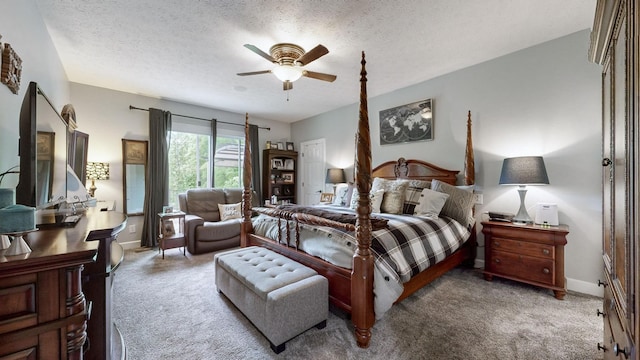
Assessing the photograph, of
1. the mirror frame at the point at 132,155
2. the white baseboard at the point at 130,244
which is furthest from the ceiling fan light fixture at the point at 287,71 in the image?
the white baseboard at the point at 130,244

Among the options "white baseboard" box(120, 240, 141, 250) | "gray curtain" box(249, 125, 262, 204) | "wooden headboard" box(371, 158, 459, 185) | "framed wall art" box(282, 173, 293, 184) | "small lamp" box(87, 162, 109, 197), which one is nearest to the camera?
"wooden headboard" box(371, 158, 459, 185)

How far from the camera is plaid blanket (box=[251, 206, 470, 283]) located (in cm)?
189

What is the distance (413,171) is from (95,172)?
4.84m

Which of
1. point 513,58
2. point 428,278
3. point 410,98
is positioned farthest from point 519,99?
point 428,278

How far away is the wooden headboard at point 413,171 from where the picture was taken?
3441mm

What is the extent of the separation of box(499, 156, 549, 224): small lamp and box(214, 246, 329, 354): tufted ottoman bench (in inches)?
89.1

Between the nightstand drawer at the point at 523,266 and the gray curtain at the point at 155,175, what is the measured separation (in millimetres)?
5003

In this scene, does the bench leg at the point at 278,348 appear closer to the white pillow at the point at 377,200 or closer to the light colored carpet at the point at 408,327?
the light colored carpet at the point at 408,327

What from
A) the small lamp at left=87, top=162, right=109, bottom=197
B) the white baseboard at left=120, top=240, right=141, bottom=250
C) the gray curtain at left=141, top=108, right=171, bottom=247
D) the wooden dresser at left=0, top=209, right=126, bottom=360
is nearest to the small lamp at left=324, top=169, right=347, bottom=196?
the gray curtain at left=141, top=108, right=171, bottom=247

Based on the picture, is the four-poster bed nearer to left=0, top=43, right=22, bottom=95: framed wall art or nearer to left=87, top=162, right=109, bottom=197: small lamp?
left=0, top=43, right=22, bottom=95: framed wall art

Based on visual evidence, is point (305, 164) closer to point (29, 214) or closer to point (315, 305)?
point (315, 305)

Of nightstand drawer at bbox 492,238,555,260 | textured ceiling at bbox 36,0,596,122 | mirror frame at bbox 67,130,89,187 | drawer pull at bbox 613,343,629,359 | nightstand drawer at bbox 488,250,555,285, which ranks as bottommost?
nightstand drawer at bbox 488,250,555,285

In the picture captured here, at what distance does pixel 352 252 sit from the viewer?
1.91 m

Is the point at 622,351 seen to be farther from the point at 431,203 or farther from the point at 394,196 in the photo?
the point at 394,196
